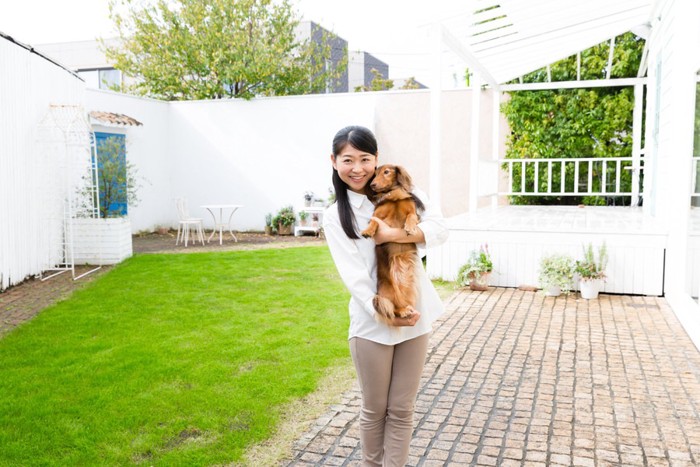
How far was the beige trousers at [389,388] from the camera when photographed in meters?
2.22

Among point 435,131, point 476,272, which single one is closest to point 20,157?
point 435,131

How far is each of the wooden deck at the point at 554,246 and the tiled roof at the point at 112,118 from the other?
20.0ft

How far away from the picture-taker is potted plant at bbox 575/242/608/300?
637 cm

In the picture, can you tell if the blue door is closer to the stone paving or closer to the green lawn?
the green lawn

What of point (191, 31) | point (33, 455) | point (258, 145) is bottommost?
point (33, 455)

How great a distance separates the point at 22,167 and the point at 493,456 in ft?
22.5

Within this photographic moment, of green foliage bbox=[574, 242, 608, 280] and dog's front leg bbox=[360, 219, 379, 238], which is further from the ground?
dog's front leg bbox=[360, 219, 379, 238]

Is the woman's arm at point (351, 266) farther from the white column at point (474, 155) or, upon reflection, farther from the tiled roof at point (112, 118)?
the tiled roof at point (112, 118)

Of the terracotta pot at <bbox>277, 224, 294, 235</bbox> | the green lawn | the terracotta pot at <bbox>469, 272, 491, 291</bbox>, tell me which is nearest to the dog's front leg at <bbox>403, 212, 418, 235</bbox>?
the green lawn

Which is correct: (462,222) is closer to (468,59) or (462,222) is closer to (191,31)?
(468,59)

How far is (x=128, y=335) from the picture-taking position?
503cm

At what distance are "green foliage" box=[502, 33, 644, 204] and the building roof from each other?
1668mm

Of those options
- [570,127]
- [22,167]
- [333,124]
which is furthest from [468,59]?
[22,167]

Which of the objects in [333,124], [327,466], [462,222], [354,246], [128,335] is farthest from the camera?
[333,124]
